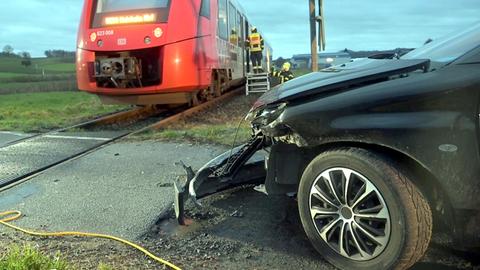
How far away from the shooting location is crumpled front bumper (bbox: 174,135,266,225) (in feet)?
14.3

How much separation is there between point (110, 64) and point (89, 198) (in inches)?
237

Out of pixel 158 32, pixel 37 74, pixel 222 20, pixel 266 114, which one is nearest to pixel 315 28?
pixel 222 20

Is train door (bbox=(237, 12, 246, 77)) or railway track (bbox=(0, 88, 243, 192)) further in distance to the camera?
train door (bbox=(237, 12, 246, 77))

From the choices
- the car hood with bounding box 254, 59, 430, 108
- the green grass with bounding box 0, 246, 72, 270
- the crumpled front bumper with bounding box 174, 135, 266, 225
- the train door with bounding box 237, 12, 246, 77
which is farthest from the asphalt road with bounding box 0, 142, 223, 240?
the train door with bounding box 237, 12, 246, 77

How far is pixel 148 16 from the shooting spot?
1082 cm

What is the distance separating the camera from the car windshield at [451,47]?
Answer: 338 cm

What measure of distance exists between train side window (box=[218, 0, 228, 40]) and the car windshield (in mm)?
9497

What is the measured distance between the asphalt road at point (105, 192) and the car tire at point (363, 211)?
153 cm

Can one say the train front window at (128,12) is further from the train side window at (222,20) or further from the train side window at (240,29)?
the train side window at (240,29)

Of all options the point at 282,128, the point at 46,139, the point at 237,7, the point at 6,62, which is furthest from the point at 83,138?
the point at 6,62

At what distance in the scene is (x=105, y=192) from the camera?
18.1 feet

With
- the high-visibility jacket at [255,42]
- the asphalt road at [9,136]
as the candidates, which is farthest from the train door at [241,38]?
the asphalt road at [9,136]

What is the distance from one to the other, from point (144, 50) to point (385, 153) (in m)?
8.36

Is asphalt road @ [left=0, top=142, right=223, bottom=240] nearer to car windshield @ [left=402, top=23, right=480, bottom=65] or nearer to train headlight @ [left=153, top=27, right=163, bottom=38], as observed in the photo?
car windshield @ [left=402, top=23, right=480, bottom=65]
